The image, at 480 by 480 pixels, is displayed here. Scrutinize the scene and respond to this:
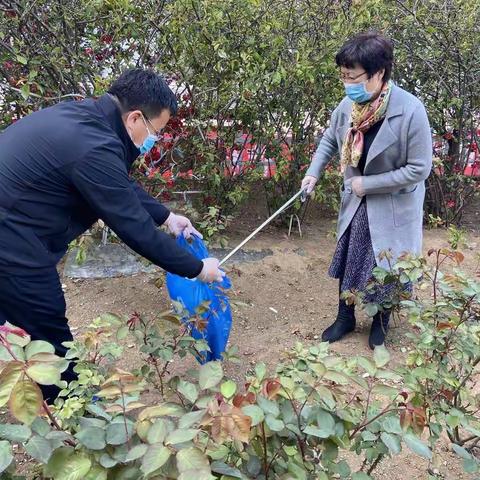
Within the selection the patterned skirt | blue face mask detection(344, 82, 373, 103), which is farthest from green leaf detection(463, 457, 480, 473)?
blue face mask detection(344, 82, 373, 103)

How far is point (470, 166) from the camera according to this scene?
4.92 meters

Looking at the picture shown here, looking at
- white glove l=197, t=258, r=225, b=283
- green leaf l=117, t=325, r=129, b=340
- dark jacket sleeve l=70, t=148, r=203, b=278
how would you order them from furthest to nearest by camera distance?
white glove l=197, t=258, r=225, b=283 → dark jacket sleeve l=70, t=148, r=203, b=278 → green leaf l=117, t=325, r=129, b=340

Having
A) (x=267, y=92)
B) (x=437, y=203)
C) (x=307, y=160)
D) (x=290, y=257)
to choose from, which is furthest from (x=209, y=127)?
(x=437, y=203)

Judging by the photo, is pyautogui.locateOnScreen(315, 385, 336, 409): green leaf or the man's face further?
the man's face

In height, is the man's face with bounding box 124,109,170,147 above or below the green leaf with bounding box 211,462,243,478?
above

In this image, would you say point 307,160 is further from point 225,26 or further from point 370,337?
point 370,337

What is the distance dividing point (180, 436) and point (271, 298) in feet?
9.27

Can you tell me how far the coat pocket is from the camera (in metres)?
2.74

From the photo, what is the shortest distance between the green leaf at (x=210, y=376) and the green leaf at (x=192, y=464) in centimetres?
22

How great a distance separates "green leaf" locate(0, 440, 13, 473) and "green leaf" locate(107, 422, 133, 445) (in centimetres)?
18

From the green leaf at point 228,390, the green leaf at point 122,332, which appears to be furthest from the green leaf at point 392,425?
the green leaf at point 122,332

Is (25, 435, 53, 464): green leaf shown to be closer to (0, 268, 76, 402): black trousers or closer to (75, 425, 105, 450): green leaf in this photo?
(75, 425, 105, 450): green leaf

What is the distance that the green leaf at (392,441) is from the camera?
1125mm

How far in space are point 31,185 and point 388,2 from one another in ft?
11.9
